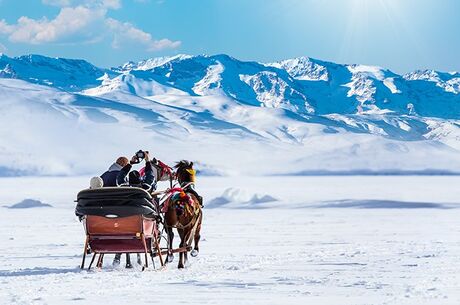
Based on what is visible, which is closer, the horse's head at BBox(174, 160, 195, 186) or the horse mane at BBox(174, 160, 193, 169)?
the horse's head at BBox(174, 160, 195, 186)

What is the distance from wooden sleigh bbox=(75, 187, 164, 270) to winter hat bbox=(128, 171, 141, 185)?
27.1 inches

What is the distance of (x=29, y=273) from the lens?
9164mm

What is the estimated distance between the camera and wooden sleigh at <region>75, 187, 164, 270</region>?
9070 mm

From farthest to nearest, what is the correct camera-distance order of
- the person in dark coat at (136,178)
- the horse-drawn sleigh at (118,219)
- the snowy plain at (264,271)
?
1. the person in dark coat at (136,178)
2. the horse-drawn sleigh at (118,219)
3. the snowy plain at (264,271)

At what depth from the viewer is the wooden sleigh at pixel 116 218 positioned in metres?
9.07

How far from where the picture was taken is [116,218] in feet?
29.9

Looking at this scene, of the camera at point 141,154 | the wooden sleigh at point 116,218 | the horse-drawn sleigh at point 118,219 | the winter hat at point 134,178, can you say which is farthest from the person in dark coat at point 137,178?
the wooden sleigh at point 116,218

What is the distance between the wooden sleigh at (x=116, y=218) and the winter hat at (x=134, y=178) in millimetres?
689

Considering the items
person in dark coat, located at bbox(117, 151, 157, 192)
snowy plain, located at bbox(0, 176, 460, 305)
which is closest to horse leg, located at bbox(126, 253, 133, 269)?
snowy plain, located at bbox(0, 176, 460, 305)

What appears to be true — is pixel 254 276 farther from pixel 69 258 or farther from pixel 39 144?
→ pixel 39 144

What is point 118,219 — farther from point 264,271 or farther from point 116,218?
point 264,271

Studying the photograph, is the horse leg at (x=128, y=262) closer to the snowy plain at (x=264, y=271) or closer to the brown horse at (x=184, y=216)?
the snowy plain at (x=264, y=271)

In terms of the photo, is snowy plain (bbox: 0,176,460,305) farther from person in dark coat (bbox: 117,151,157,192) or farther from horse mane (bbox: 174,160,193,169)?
horse mane (bbox: 174,160,193,169)

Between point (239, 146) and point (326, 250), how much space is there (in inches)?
4233
